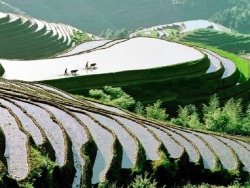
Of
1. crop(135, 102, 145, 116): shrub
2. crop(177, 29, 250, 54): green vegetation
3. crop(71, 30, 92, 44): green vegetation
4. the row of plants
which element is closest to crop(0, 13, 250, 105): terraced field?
the row of plants

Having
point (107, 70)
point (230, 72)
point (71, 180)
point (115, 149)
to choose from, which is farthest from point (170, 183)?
point (230, 72)

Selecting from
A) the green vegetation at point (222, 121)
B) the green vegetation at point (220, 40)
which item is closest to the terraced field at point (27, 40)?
the green vegetation at point (222, 121)

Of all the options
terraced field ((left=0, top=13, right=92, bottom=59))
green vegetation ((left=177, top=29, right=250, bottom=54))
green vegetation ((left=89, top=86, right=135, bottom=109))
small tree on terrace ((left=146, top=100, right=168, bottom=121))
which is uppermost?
terraced field ((left=0, top=13, right=92, bottom=59))

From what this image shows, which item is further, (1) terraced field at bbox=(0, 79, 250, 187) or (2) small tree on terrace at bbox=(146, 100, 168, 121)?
(2) small tree on terrace at bbox=(146, 100, 168, 121)

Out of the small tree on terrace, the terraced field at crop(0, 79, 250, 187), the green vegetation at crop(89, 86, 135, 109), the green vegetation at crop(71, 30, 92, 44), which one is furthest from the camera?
the green vegetation at crop(71, 30, 92, 44)

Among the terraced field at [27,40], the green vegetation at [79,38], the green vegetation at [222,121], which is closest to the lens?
the green vegetation at [222,121]

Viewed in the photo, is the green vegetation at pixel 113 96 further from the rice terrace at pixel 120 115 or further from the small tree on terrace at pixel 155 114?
the small tree on terrace at pixel 155 114

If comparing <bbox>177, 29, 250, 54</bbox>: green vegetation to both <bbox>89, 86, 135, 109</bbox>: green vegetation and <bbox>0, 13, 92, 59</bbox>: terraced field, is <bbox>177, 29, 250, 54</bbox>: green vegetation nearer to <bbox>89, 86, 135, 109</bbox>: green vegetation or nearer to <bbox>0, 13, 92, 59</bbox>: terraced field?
<bbox>0, 13, 92, 59</bbox>: terraced field
